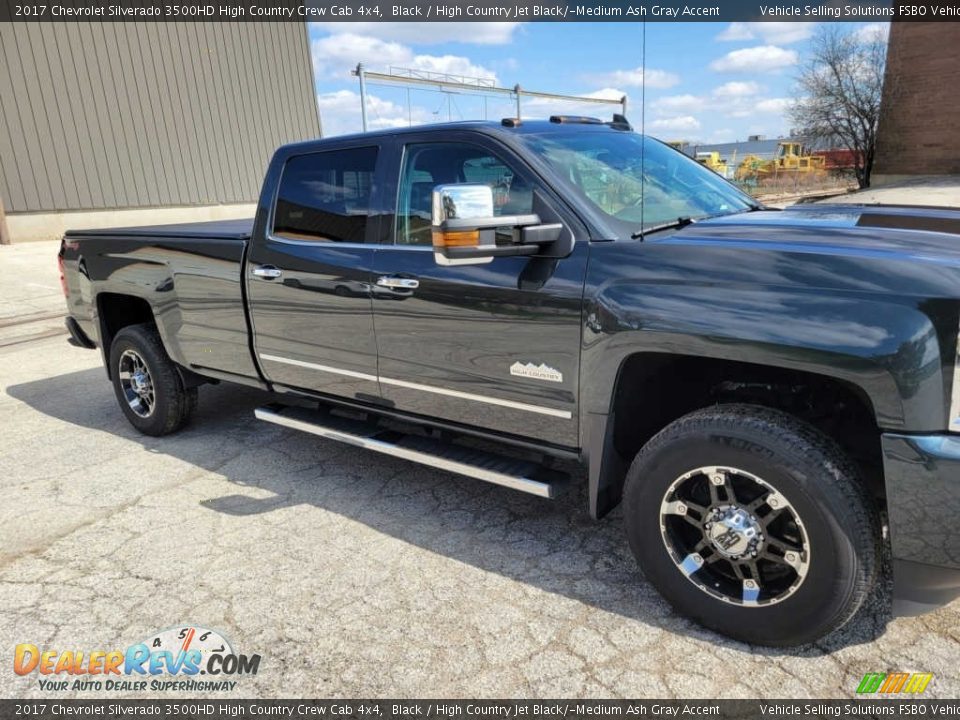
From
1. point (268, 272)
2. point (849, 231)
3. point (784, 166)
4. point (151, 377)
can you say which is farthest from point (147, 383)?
point (784, 166)

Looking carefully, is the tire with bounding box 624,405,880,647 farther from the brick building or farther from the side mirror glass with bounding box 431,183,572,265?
the brick building

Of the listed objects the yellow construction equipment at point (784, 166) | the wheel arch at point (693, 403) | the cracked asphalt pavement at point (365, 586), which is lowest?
the cracked asphalt pavement at point (365, 586)

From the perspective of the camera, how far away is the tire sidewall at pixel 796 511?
7.52 ft

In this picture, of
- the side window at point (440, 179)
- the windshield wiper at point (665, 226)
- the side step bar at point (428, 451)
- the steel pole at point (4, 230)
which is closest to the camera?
the windshield wiper at point (665, 226)

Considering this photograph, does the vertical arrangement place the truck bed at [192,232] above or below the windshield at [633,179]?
below

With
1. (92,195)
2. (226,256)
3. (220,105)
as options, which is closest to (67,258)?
(226,256)

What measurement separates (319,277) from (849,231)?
2.42m

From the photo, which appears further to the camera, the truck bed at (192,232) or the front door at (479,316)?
the truck bed at (192,232)

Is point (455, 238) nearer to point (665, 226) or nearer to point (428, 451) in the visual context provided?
point (665, 226)

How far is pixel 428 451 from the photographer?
341 cm

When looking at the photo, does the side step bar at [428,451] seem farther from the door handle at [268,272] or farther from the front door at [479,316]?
the door handle at [268,272]

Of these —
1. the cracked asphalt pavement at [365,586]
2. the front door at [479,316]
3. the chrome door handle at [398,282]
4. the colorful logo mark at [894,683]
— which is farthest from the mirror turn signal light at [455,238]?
the colorful logo mark at [894,683]

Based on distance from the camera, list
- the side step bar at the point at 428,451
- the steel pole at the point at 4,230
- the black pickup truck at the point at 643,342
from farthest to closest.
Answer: the steel pole at the point at 4,230, the side step bar at the point at 428,451, the black pickup truck at the point at 643,342

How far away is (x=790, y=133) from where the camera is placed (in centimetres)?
3077
